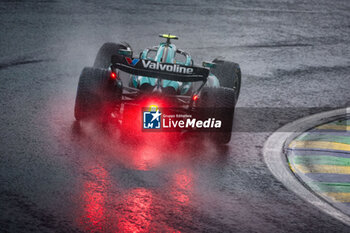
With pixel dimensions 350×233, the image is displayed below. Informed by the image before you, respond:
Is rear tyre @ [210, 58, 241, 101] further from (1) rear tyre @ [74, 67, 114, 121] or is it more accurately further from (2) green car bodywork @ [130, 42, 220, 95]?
(1) rear tyre @ [74, 67, 114, 121]

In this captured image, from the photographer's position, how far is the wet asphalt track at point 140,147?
5.52 metres

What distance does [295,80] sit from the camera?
1196cm

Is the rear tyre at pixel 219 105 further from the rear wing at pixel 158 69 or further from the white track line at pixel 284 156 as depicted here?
the white track line at pixel 284 156

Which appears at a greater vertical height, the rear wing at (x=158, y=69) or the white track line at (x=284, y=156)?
the rear wing at (x=158, y=69)

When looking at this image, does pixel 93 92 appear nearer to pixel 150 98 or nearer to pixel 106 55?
pixel 150 98

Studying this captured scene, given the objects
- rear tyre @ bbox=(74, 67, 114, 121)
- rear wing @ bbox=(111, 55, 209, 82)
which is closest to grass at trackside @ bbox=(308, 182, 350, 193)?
rear wing @ bbox=(111, 55, 209, 82)

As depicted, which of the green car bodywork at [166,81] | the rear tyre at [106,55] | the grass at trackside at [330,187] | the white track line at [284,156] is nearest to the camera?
the white track line at [284,156]

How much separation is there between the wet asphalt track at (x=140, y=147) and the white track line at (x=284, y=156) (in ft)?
0.41

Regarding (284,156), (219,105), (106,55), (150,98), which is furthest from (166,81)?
(284,156)

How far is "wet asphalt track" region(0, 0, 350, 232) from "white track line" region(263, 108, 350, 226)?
12 cm

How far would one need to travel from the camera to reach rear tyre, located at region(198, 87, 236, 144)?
298 inches

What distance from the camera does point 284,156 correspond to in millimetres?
7617

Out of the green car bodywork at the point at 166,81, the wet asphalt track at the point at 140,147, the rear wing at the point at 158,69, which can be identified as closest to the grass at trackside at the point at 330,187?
the wet asphalt track at the point at 140,147

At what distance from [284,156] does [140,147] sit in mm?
2026
